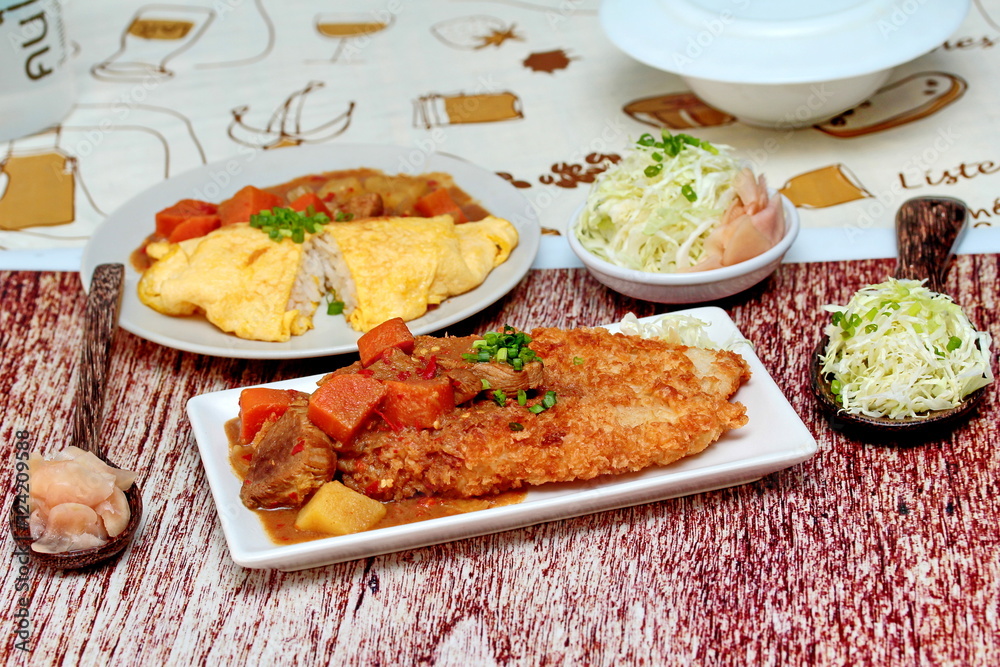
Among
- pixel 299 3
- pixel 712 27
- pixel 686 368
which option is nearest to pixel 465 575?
pixel 686 368

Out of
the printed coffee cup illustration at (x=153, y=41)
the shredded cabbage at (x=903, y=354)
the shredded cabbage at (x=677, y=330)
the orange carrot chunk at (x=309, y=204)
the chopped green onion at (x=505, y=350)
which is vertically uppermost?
the shredded cabbage at (x=903, y=354)

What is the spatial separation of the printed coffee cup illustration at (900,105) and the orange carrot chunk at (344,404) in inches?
145

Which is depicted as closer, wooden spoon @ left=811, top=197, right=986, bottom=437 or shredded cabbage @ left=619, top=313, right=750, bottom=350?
wooden spoon @ left=811, top=197, right=986, bottom=437

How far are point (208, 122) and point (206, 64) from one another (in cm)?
89

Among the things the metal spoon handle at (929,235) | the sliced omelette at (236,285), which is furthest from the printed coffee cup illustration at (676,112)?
the sliced omelette at (236,285)

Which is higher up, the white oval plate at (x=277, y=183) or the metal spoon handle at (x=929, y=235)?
the metal spoon handle at (x=929, y=235)

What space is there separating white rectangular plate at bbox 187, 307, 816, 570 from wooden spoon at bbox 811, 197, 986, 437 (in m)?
0.29

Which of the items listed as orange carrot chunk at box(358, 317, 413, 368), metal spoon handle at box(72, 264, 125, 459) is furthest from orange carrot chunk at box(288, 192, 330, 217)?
orange carrot chunk at box(358, 317, 413, 368)

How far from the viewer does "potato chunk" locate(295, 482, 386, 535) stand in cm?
295

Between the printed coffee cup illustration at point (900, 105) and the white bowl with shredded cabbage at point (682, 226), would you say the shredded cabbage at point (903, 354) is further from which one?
the printed coffee cup illustration at point (900, 105)

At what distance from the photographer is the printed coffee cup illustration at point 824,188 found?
5.02 metres

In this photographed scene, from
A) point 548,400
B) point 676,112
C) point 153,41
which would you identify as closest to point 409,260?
point 548,400

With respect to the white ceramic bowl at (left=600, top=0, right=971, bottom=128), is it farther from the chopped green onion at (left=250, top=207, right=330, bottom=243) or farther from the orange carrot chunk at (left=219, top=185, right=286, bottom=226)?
the orange carrot chunk at (left=219, top=185, right=286, bottom=226)

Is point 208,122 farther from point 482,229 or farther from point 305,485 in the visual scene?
point 305,485
